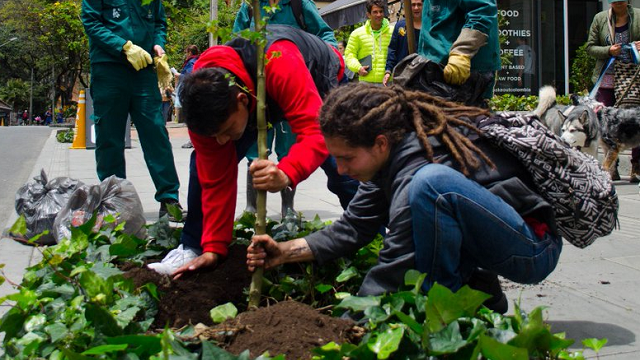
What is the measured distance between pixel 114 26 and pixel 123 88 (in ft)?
1.54

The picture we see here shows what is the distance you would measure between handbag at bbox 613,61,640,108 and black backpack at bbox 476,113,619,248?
5.18 meters

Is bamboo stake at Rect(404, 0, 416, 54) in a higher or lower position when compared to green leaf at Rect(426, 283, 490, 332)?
higher

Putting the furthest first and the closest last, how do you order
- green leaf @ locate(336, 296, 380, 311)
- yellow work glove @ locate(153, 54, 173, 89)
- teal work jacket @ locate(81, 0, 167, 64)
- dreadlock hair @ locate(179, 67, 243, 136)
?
yellow work glove @ locate(153, 54, 173, 89), teal work jacket @ locate(81, 0, 167, 64), dreadlock hair @ locate(179, 67, 243, 136), green leaf @ locate(336, 296, 380, 311)

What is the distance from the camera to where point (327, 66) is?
3396 millimetres

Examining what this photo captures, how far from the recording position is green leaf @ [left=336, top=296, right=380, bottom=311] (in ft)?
7.36

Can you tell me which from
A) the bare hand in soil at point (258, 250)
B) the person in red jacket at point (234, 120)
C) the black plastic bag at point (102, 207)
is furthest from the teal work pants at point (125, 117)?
the bare hand in soil at point (258, 250)

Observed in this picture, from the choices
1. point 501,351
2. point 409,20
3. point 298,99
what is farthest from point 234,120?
point 409,20

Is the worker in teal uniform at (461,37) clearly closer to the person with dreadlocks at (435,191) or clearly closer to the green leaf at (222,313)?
the person with dreadlocks at (435,191)

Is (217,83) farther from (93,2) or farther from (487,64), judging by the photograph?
(93,2)

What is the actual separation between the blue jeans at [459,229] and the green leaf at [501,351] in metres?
0.50

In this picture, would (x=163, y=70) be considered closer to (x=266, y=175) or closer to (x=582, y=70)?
(x=266, y=175)

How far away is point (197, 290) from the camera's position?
9.37ft

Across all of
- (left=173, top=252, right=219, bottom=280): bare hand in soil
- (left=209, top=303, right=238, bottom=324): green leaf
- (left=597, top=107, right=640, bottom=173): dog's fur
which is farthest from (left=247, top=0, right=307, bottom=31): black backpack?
(left=597, top=107, right=640, bottom=173): dog's fur

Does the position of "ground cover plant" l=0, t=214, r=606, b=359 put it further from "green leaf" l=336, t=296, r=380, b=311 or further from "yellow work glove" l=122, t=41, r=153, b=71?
"yellow work glove" l=122, t=41, r=153, b=71
